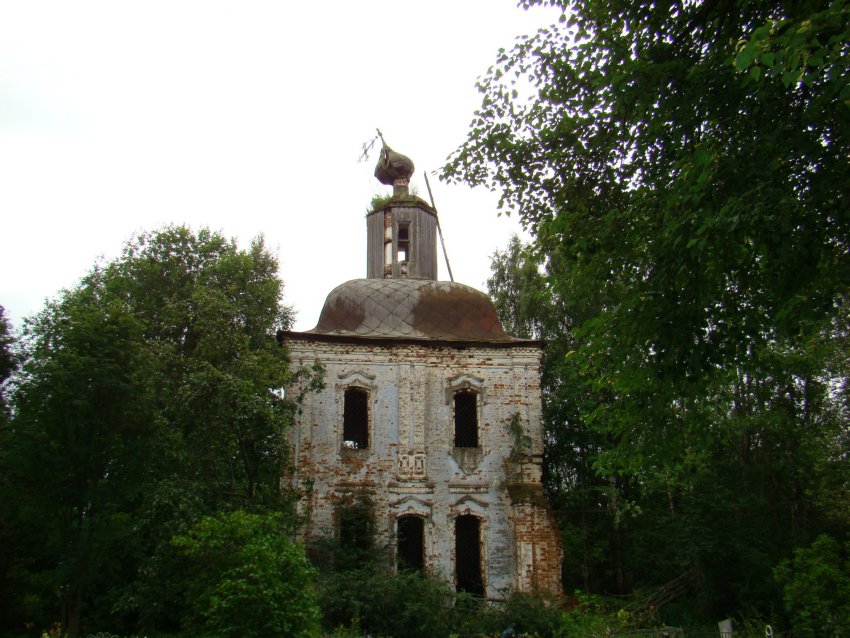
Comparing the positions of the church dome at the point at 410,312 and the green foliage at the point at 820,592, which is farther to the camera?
the church dome at the point at 410,312

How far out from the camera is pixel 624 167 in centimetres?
924

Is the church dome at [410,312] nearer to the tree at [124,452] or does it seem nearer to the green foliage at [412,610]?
the tree at [124,452]

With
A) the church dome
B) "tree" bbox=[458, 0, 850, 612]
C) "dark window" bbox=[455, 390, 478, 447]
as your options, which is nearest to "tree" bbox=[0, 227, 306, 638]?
the church dome

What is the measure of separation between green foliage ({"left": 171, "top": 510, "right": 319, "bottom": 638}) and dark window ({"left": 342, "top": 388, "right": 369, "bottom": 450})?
6.72 meters

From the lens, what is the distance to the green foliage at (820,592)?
44.0 ft

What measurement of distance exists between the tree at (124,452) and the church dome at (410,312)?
3.17 m

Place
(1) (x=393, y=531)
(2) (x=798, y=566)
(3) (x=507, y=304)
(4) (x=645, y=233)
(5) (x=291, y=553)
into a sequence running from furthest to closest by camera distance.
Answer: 1. (3) (x=507, y=304)
2. (1) (x=393, y=531)
3. (2) (x=798, y=566)
4. (5) (x=291, y=553)
5. (4) (x=645, y=233)

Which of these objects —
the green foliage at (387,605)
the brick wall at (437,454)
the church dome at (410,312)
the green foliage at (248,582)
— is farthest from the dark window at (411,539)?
the green foliage at (248,582)

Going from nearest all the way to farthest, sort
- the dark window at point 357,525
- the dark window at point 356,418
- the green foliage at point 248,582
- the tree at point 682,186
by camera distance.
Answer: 1. the tree at point 682,186
2. the green foliage at point 248,582
3. the dark window at point 357,525
4. the dark window at point 356,418

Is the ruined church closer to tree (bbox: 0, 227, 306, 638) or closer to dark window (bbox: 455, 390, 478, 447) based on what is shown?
dark window (bbox: 455, 390, 478, 447)

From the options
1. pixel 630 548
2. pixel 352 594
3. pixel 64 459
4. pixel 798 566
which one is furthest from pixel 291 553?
pixel 630 548

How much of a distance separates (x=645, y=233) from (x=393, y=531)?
33.3ft

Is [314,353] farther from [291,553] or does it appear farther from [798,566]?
[798,566]

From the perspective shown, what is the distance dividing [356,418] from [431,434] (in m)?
2.71
